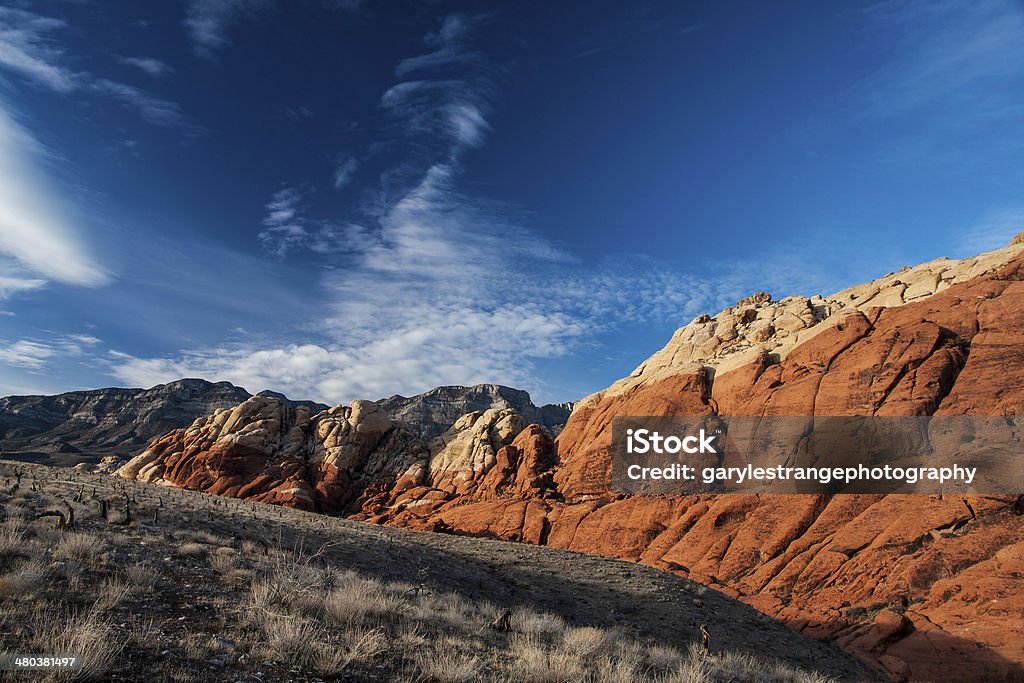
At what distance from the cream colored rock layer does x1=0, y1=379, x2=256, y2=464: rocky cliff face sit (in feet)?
334

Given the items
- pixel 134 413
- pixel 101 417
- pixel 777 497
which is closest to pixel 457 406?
pixel 134 413

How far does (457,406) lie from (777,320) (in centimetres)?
11169

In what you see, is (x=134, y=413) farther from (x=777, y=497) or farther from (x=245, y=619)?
(x=245, y=619)

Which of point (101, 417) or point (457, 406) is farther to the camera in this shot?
point (457, 406)

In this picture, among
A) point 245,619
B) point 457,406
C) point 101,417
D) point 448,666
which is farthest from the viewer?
point 457,406

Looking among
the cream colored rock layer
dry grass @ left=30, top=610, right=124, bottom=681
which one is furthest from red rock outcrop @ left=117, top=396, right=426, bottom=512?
dry grass @ left=30, top=610, right=124, bottom=681

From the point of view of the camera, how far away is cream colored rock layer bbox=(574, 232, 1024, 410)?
42719mm

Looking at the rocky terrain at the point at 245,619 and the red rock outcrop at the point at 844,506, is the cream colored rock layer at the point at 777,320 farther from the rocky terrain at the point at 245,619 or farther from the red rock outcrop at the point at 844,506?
the rocky terrain at the point at 245,619

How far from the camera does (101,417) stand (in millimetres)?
130375

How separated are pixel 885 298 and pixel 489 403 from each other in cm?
12986

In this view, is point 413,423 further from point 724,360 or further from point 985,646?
point 985,646

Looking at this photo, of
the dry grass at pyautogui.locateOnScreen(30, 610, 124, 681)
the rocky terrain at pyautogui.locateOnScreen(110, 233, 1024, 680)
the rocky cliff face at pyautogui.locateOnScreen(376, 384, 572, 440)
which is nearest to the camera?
the dry grass at pyautogui.locateOnScreen(30, 610, 124, 681)

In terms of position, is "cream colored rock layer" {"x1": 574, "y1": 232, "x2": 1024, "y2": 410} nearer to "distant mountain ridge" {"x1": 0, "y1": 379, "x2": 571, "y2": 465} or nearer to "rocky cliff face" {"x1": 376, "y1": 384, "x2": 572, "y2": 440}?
"distant mountain ridge" {"x1": 0, "y1": 379, "x2": 571, "y2": 465}

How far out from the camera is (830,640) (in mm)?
23281
